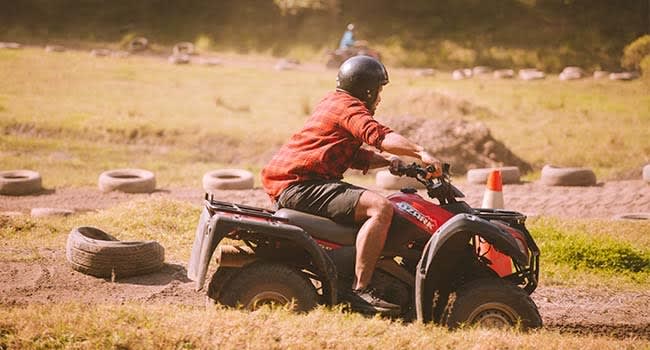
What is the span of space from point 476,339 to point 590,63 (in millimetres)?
20621

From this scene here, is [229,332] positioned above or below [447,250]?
below

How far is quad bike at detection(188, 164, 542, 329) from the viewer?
16.5 feet

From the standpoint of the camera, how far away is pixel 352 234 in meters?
5.21

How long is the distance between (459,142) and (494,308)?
365 inches

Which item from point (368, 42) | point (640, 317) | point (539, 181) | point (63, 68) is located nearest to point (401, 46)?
→ point (368, 42)

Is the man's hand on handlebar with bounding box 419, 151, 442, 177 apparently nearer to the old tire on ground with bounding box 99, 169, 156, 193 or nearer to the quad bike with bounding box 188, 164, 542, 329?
the quad bike with bounding box 188, 164, 542, 329

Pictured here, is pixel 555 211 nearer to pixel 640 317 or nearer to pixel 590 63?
pixel 640 317

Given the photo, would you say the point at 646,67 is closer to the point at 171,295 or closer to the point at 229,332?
the point at 171,295

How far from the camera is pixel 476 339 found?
4.80 metres

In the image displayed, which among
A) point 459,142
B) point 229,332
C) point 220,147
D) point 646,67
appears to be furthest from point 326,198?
point 646,67

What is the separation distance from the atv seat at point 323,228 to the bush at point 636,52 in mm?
15662

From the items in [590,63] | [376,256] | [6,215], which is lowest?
[6,215]

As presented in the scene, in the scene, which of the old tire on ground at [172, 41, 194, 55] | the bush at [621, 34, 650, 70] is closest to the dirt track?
the bush at [621, 34, 650, 70]

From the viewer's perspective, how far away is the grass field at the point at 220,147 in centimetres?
475
